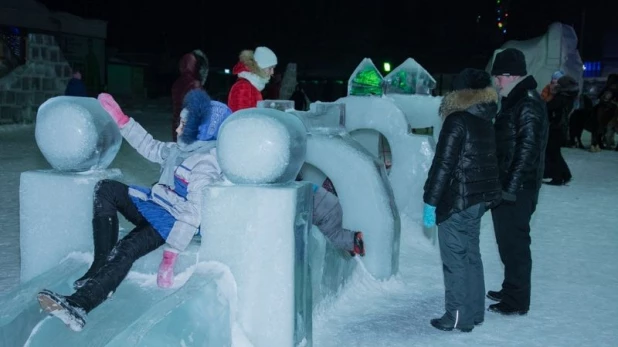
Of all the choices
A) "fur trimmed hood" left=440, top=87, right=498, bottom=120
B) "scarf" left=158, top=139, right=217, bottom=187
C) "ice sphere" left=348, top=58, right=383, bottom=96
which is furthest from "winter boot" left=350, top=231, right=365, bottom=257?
"ice sphere" left=348, top=58, right=383, bottom=96

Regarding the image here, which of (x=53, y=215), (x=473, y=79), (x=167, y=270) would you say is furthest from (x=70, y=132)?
(x=473, y=79)

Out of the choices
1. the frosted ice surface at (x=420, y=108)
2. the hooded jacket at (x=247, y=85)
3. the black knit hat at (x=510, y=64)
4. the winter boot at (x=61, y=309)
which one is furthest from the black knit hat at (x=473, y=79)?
the frosted ice surface at (x=420, y=108)

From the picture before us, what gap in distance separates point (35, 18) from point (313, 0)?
23449mm

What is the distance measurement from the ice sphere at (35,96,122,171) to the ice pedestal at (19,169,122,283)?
0.09m

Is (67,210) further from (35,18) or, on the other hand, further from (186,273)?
(35,18)

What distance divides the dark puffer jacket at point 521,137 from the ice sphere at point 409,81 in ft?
12.6

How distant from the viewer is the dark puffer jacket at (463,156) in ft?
12.1

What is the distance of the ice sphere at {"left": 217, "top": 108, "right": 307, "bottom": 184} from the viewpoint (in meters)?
2.83

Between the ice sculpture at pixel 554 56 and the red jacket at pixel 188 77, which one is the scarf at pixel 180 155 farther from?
the ice sculpture at pixel 554 56

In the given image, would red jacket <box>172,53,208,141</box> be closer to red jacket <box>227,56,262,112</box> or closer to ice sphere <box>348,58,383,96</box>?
red jacket <box>227,56,262,112</box>

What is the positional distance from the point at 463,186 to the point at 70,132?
2.25m

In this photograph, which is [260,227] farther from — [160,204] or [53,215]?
[53,215]

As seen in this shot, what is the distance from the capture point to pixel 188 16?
129 ft

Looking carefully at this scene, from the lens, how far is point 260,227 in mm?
2859
